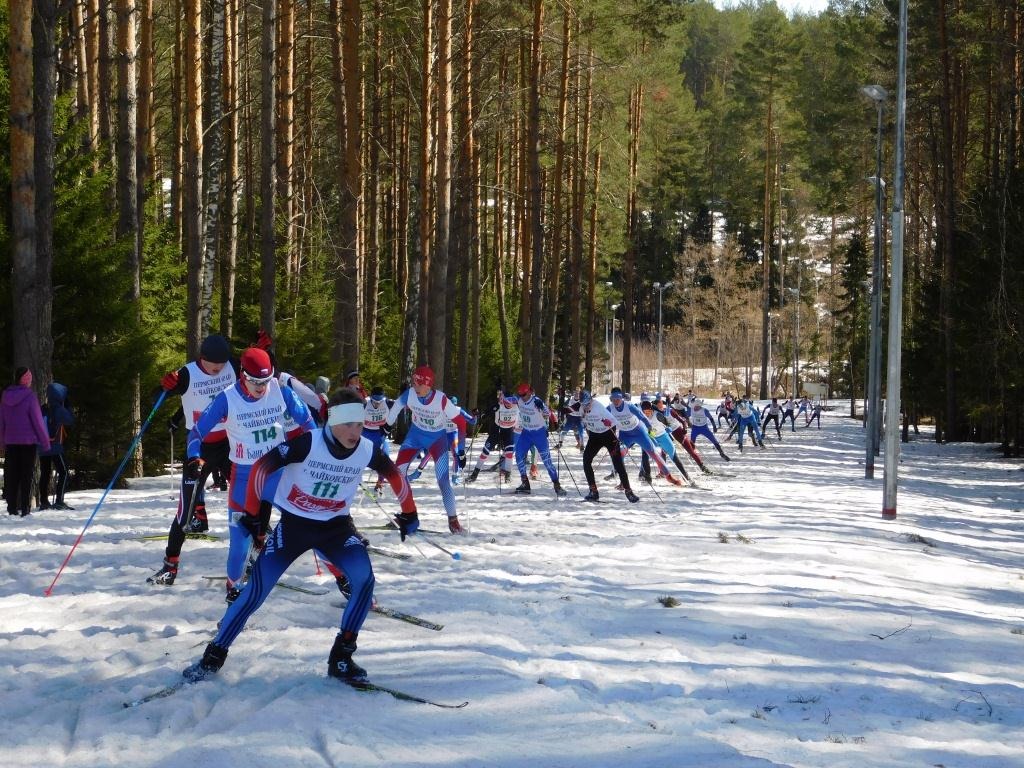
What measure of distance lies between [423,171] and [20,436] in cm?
1285

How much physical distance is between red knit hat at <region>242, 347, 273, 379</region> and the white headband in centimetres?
180

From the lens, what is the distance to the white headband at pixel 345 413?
6178 mm

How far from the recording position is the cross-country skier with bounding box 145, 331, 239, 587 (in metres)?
8.48

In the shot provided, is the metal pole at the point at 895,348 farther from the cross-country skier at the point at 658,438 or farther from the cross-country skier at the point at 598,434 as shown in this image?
the cross-country skier at the point at 658,438

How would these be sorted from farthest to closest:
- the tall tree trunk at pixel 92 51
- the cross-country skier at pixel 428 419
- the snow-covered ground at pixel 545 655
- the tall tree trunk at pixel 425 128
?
the tall tree trunk at pixel 425 128 < the tall tree trunk at pixel 92 51 < the cross-country skier at pixel 428 419 < the snow-covered ground at pixel 545 655

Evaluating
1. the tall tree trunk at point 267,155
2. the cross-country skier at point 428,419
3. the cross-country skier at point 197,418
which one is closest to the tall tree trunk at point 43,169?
the tall tree trunk at point 267,155

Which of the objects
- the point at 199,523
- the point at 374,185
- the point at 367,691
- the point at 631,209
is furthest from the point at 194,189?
the point at 631,209

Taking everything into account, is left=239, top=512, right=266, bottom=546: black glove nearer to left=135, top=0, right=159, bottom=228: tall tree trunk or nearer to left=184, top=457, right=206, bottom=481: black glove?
left=184, top=457, right=206, bottom=481: black glove

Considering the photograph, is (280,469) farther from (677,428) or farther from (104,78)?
(104,78)

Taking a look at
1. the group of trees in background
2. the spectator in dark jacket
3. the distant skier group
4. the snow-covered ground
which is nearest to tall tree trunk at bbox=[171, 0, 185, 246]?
the group of trees in background

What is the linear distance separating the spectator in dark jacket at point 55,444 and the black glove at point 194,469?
16.8 ft

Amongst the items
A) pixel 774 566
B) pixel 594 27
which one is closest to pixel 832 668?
pixel 774 566

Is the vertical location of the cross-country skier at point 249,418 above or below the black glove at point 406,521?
above

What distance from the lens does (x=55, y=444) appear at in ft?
43.8
